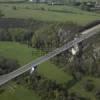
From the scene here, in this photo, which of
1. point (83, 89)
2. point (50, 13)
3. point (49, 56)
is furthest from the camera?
point (50, 13)

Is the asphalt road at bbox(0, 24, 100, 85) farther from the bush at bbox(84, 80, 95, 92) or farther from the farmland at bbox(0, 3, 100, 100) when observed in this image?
the bush at bbox(84, 80, 95, 92)

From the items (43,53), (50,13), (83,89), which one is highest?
(50,13)

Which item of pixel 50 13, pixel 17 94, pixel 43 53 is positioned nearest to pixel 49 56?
pixel 43 53

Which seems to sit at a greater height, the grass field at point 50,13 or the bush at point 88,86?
the grass field at point 50,13

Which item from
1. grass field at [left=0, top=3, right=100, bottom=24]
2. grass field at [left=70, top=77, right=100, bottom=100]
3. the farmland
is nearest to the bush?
the farmland

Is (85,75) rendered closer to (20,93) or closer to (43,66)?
(43,66)

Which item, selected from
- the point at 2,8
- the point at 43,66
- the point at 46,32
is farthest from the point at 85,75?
the point at 2,8

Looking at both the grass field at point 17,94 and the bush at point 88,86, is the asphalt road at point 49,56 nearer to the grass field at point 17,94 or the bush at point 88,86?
the grass field at point 17,94

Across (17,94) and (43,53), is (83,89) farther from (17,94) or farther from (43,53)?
(43,53)

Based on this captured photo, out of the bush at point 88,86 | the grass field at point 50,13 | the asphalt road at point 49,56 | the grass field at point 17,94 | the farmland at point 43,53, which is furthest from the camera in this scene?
the grass field at point 50,13

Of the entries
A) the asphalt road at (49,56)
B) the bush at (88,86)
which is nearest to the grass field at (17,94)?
the asphalt road at (49,56)
